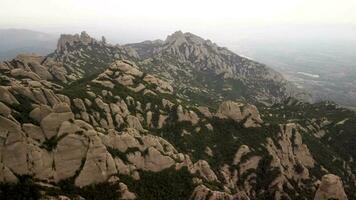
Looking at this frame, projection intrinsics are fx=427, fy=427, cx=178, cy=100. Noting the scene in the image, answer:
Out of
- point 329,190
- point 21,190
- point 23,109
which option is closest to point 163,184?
point 21,190

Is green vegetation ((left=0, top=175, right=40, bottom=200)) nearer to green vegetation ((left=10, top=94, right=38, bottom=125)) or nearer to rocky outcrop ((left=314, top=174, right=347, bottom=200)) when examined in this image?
green vegetation ((left=10, top=94, right=38, bottom=125))

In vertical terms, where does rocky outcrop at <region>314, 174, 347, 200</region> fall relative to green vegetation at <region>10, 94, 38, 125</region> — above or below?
below

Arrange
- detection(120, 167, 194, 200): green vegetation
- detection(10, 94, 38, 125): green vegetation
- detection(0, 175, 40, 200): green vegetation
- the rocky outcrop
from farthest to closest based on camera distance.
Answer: the rocky outcrop < detection(120, 167, 194, 200): green vegetation < detection(10, 94, 38, 125): green vegetation < detection(0, 175, 40, 200): green vegetation

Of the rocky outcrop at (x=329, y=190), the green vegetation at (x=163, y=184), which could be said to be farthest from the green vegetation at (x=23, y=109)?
the rocky outcrop at (x=329, y=190)

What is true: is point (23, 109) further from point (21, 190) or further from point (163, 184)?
point (163, 184)

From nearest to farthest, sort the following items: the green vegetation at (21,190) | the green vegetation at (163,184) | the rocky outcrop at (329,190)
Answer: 1. the green vegetation at (21,190)
2. the green vegetation at (163,184)
3. the rocky outcrop at (329,190)

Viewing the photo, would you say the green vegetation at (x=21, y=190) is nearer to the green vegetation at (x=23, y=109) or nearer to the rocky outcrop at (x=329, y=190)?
the green vegetation at (x=23, y=109)

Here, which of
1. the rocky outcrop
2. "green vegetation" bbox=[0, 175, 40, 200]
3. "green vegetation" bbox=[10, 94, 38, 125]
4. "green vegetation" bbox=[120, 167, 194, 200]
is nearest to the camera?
"green vegetation" bbox=[0, 175, 40, 200]

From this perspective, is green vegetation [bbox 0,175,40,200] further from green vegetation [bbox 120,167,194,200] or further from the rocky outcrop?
the rocky outcrop

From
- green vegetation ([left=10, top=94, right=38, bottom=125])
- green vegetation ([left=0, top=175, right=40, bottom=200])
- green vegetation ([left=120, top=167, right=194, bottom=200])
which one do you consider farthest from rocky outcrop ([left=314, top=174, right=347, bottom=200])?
green vegetation ([left=10, top=94, right=38, bottom=125])

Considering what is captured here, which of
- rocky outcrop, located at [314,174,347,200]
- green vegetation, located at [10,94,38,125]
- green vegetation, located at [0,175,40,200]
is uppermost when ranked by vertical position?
green vegetation, located at [10,94,38,125]

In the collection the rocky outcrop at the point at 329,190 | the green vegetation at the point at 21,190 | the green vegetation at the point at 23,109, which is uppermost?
the green vegetation at the point at 23,109

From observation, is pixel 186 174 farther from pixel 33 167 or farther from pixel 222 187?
pixel 33 167

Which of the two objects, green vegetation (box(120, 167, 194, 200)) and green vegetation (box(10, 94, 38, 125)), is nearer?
green vegetation (box(10, 94, 38, 125))
